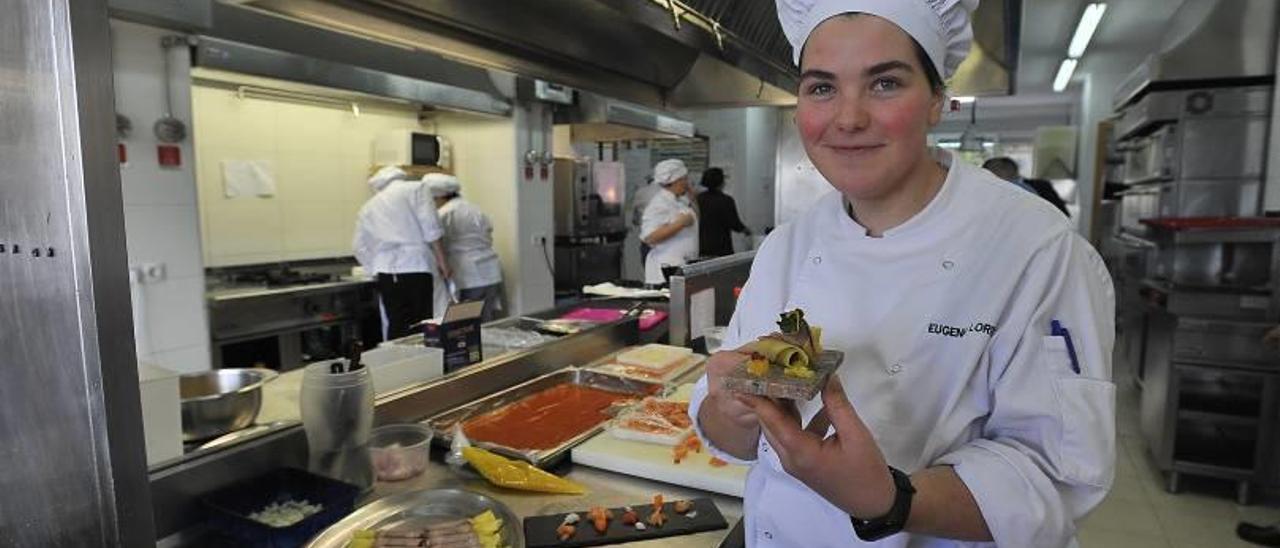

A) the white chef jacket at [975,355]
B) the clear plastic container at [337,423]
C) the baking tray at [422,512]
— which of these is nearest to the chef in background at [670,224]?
the clear plastic container at [337,423]

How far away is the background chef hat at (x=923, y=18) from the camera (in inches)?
34.4

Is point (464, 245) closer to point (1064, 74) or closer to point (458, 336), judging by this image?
point (458, 336)

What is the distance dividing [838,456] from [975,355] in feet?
0.88

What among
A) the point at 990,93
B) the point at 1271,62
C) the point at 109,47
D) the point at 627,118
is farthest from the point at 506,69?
the point at 1271,62

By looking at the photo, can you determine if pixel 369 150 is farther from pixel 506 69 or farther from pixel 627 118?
pixel 506 69

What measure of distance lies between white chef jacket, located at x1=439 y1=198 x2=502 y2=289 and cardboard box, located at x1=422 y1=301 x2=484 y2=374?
3.31 m

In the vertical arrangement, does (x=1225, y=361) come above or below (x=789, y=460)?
below

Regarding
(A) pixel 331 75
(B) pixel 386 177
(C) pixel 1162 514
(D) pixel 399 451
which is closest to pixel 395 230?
(B) pixel 386 177

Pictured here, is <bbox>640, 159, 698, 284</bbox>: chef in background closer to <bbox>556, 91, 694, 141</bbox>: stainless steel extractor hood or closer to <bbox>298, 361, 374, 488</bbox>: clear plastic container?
<bbox>556, 91, 694, 141</bbox>: stainless steel extractor hood

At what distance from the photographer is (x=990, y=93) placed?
3830 mm

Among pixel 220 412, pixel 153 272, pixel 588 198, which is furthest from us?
pixel 588 198

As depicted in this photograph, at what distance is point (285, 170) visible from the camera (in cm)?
493

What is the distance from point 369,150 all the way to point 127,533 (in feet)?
17.0

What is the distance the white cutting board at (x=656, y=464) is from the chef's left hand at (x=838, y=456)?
26.3 inches
